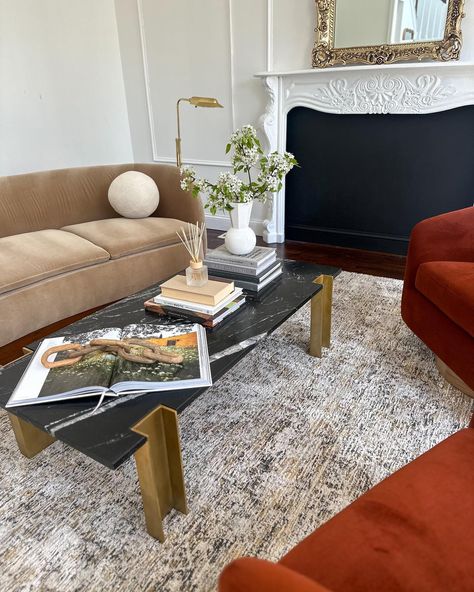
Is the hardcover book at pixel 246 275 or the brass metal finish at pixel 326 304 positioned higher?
the hardcover book at pixel 246 275

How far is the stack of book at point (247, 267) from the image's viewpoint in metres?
1.82

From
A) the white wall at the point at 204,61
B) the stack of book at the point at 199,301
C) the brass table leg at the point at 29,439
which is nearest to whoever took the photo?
the brass table leg at the point at 29,439

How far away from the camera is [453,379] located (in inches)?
72.5

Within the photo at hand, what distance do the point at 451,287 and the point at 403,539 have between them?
1162mm

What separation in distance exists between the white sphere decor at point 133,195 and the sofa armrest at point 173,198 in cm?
6

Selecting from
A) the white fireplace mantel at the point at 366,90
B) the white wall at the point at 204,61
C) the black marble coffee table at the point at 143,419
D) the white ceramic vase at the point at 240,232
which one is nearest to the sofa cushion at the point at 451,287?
the black marble coffee table at the point at 143,419

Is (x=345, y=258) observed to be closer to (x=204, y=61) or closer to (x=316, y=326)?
(x=316, y=326)

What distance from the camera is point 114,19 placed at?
4.02 meters

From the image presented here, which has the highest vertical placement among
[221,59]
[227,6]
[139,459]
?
[227,6]

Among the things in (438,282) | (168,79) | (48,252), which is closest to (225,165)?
(168,79)

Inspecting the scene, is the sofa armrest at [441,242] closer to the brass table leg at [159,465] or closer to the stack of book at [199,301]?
the stack of book at [199,301]

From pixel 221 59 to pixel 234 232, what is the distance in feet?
8.00

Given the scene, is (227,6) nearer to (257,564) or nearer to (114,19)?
(114,19)

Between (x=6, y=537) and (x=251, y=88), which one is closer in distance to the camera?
(x=6, y=537)
